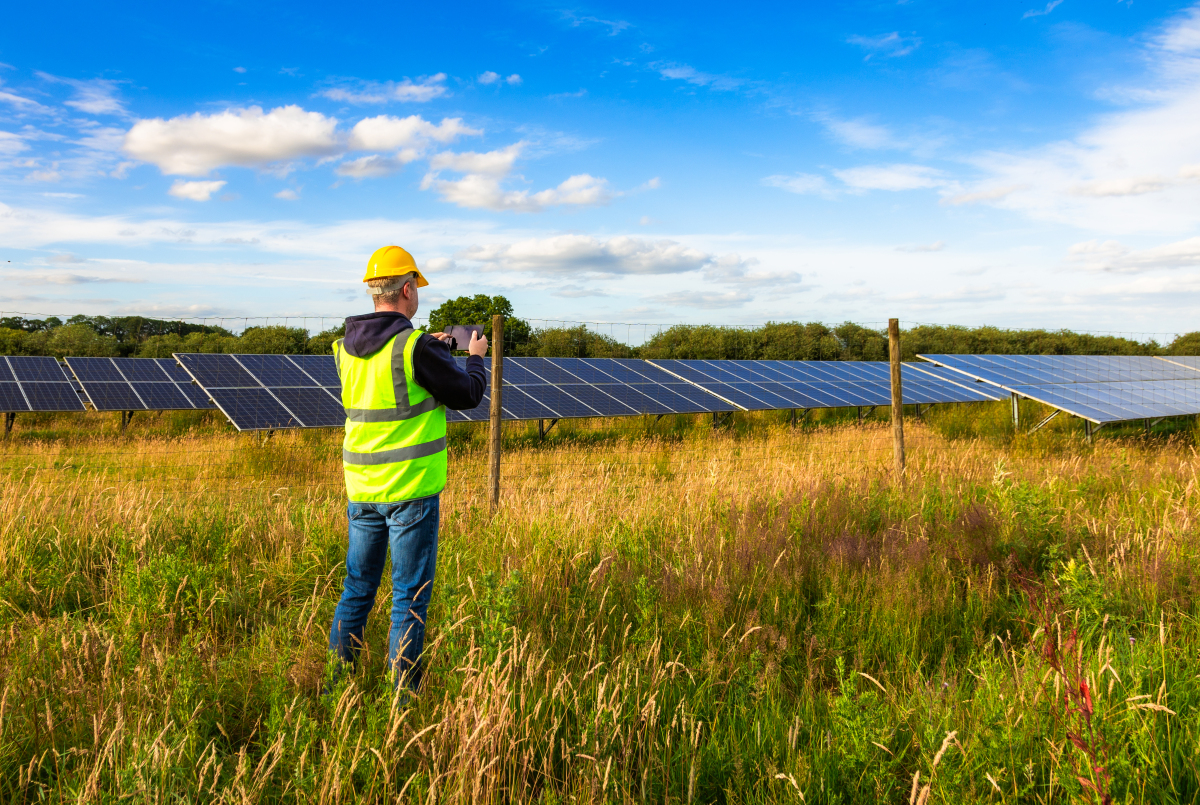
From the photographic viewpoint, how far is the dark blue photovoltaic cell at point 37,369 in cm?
1672

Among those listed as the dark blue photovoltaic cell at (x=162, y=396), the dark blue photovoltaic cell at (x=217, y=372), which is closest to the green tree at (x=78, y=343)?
the dark blue photovoltaic cell at (x=162, y=396)

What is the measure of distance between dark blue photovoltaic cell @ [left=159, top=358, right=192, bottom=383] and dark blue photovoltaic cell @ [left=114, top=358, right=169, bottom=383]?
0.33 ft

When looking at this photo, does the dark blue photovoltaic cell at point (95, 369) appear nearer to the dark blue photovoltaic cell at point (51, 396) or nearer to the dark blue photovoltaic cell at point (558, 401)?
the dark blue photovoltaic cell at point (51, 396)

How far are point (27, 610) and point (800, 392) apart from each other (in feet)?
59.3

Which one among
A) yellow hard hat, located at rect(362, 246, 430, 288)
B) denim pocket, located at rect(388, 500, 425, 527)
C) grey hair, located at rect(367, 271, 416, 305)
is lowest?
denim pocket, located at rect(388, 500, 425, 527)

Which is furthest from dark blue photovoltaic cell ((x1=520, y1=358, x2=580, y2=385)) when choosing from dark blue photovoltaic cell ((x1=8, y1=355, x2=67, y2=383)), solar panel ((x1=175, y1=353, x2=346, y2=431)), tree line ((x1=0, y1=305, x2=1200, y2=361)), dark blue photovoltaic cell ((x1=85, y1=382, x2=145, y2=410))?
tree line ((x1=0, y1=305, x2=1200, y2=361))

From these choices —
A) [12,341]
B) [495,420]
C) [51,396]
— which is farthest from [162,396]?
[12,341]

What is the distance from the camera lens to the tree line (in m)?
43.5

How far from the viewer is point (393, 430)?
141 inches

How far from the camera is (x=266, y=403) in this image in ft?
44.8

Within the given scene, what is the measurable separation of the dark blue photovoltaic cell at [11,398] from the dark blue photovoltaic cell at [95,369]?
124cm

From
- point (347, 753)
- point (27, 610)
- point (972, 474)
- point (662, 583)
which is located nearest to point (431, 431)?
point (347, 753)

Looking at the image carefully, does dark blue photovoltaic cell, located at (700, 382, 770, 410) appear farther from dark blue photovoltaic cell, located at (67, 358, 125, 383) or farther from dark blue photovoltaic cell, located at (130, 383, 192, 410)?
dark blue photovoltaic cell, located at (67, 358, 125, 383)

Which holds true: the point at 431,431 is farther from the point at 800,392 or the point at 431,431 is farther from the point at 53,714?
the point at 800,392
